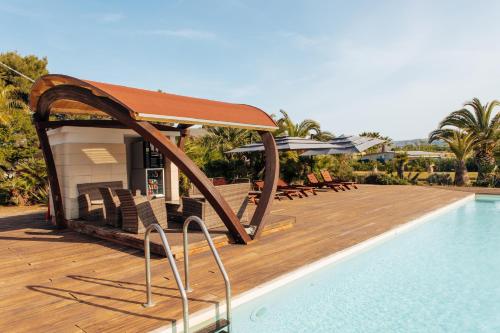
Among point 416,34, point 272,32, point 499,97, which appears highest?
point 272,32

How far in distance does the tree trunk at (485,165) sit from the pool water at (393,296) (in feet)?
45.0

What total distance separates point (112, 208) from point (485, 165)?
21.3 m

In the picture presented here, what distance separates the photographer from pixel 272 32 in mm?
17422

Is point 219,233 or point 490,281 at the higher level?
point 219,233

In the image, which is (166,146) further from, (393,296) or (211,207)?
(393,296)

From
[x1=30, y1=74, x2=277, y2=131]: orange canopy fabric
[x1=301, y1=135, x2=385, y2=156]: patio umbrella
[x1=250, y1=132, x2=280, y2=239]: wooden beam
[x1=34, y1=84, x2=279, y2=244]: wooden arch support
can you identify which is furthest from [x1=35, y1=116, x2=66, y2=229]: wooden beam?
[x1=301, y1=135, x2=385, y2=156]: patio umbrella

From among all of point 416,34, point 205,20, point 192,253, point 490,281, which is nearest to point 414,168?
point 416,34

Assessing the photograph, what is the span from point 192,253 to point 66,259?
2318mm

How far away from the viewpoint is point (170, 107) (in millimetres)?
6262

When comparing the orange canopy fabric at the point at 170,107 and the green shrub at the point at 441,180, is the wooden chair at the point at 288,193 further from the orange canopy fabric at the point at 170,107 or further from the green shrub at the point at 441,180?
the green shrub at the point at 441,180

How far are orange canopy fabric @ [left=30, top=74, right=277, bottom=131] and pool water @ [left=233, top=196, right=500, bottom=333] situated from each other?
343 cm

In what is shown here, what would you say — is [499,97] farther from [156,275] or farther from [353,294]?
[156,275]

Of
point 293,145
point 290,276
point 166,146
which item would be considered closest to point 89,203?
point 166,146

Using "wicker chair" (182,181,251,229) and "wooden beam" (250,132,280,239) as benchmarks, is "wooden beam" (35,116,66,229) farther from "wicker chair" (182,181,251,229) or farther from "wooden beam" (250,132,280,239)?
"wooden beam" (250,132,280,239)
